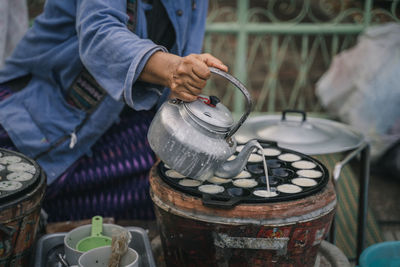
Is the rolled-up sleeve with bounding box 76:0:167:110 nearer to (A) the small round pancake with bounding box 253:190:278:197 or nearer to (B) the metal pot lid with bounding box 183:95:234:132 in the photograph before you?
(B) the metal pot lid with bounding box 183:95:234:132

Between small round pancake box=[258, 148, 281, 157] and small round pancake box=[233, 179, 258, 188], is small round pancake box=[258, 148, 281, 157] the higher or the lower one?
the lower one

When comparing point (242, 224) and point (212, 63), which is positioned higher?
point (212, 63)

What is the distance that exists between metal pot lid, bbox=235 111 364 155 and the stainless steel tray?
0.73 metres

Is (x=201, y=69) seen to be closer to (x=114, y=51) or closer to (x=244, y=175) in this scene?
(x=114, y=51)

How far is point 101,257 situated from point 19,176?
0.41 meters

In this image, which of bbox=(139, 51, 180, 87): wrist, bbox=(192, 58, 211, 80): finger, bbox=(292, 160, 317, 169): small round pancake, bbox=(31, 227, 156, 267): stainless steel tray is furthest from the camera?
bbox=(292, 160, 317, 169): small round pancake

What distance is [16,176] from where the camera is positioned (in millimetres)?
1574

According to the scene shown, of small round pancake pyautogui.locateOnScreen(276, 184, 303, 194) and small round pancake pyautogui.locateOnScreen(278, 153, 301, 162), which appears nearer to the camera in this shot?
small round pancake pyautogui.locateOnScreen(276, 184, 303, 194)

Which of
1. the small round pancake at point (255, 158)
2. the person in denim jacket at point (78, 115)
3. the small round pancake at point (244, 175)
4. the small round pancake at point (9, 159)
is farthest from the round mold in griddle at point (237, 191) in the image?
the small round pancake at point (9, 159)

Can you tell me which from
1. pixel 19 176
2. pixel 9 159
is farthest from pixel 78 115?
pixel 19 176

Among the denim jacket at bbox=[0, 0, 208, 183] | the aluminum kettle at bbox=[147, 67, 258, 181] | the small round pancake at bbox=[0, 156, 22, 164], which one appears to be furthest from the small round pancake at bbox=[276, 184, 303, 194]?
the small round pancake at bbox=[0, 156, 22, 164]

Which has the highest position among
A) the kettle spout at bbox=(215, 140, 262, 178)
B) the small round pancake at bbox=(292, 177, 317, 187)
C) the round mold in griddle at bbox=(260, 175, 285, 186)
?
the kettle spout at bbox=(215, 140, 262, 178)

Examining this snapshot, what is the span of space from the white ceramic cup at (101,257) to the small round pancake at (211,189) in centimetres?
32

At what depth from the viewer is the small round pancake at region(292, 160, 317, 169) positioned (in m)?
1.81
